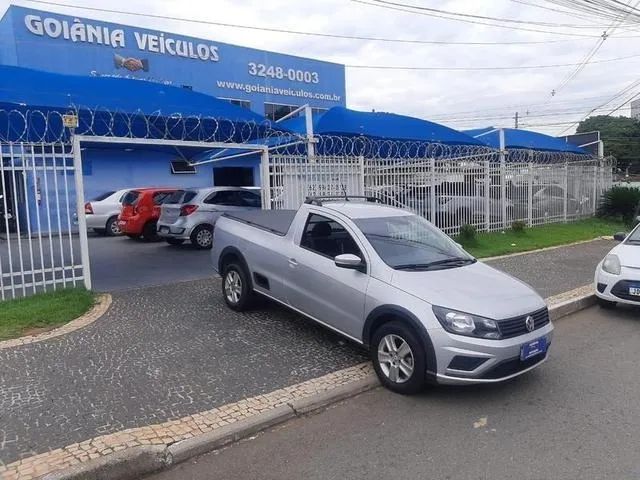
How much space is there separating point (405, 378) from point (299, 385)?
94cm

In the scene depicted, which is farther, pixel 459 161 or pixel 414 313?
pixel 459 161

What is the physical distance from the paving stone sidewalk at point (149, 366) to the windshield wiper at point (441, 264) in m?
1.12

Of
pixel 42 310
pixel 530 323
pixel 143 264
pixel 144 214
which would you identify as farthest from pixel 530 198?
pixel 42 310

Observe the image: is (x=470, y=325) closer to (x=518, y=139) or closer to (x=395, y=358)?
(x=395, y=358)

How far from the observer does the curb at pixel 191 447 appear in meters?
A: 3.23

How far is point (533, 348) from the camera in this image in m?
4.37

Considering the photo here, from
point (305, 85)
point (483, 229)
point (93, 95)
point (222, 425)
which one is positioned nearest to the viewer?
point (222, 425)

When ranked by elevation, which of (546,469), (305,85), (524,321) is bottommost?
(546,469)

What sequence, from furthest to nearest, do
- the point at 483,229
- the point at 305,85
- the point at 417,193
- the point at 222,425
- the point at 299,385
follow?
the point at 305,85 < the point at 483,229 < the point at 417,193 < the point at 299,385 < the point at 222,425

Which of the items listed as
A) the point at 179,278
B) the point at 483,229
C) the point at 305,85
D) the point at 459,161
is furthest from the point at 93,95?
the point at 305,85

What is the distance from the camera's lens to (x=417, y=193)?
1305cm

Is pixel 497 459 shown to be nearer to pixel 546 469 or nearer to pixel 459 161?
pixel 546 469

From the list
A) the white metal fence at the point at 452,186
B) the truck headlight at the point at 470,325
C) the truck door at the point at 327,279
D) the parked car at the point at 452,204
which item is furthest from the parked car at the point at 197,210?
the truck headlight at the point at 470,325

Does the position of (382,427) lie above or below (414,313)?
below
